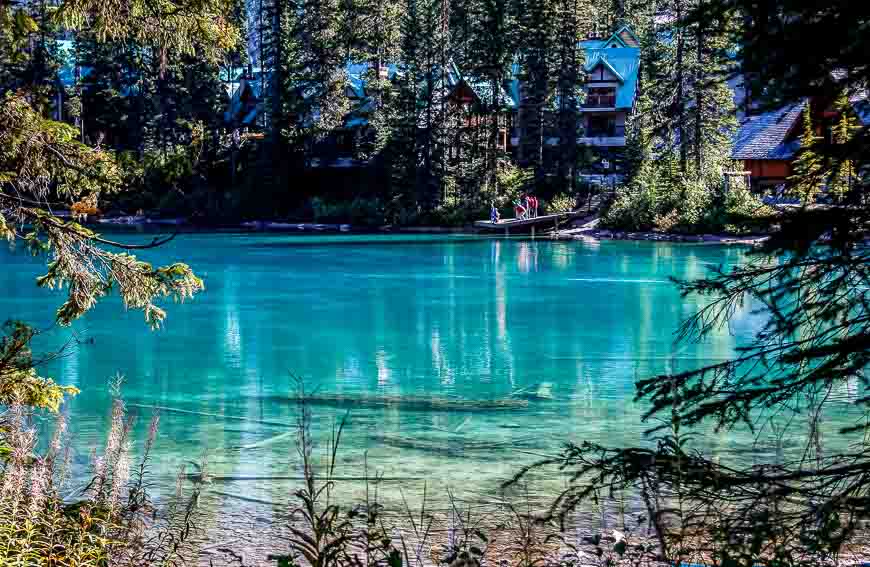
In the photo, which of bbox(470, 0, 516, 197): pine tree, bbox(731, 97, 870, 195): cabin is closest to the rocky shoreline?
bbox(731, 97, 870, 195): cabin

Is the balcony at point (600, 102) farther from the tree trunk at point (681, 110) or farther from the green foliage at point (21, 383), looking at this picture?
the green foliage at point (21, 383)

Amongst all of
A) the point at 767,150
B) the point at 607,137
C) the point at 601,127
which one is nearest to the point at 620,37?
the point at 601,127

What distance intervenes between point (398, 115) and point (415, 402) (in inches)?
2008

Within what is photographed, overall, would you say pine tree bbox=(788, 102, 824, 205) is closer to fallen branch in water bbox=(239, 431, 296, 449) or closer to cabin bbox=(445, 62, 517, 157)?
fallen branch in water bbox=(239, 431, 296, 449)

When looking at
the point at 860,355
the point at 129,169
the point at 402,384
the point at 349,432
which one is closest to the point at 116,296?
the point at 402,384

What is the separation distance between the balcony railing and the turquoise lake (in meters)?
32.9

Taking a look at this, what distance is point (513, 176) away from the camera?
6444 cm

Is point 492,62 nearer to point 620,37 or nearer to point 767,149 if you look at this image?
point 767,149

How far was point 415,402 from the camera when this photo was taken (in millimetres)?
15273

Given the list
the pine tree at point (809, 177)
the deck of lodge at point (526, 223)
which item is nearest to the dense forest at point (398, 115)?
the deck of lodge at point (526, 223)

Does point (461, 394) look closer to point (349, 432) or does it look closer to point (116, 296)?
point (349, 432)

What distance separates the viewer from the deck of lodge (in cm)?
5691

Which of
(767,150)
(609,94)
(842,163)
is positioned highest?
(609,94)

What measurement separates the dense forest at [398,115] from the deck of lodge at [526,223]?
A: 3.59 metres
